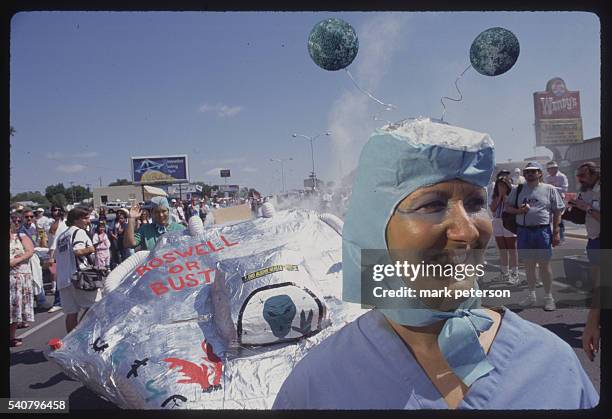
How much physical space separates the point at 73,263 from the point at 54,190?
6.59ft

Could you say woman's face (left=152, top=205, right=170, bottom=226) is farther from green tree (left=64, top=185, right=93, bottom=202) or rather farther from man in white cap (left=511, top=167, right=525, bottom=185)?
man in white cap (left=511, top=167, right=525, bottom=185)

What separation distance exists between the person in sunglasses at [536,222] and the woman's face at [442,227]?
350 millimetres

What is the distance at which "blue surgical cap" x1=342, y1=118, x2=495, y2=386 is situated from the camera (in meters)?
1.14

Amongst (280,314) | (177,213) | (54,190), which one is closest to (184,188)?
(54,190)

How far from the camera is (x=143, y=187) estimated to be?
1.72 meters

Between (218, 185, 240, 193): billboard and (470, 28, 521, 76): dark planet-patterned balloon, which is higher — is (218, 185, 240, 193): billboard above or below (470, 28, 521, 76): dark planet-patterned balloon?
below

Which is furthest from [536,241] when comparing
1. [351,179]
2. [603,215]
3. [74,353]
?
[74,353]

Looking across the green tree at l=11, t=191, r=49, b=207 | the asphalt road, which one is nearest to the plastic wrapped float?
the asphalt road

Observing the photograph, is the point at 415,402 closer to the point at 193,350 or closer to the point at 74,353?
the point at 193,350

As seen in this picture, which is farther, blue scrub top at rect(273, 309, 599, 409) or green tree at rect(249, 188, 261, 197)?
green tree at rect(249, 188, 261, 197)

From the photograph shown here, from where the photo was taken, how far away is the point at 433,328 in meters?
1.27

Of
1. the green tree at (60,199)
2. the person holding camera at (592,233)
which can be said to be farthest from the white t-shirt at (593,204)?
the green tree at (60,199)

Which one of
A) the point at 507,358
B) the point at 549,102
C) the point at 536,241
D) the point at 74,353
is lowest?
the point at 74,353

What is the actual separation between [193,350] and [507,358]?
1.34m
